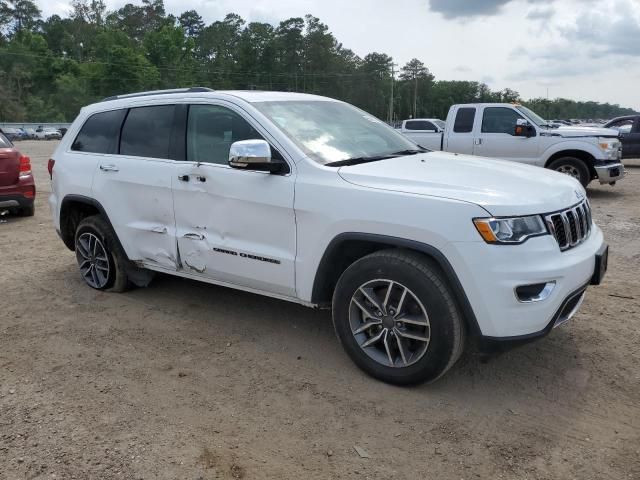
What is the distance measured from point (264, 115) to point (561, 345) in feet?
8.83

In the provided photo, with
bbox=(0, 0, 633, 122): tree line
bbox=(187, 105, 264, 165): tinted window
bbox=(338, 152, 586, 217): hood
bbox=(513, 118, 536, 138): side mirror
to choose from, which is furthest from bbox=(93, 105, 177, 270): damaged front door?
bbox=(0, 0, 633, 122): tree line

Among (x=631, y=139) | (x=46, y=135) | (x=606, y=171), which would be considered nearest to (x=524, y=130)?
(x=606, y=171)

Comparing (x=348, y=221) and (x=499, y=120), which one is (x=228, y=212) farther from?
(x=499, y=120)

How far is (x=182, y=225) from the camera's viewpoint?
4430 mm

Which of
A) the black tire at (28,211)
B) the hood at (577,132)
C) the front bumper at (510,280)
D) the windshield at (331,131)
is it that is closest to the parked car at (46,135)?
the black tire at (28,211)

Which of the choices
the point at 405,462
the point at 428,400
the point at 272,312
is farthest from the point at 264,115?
the point at 405,462

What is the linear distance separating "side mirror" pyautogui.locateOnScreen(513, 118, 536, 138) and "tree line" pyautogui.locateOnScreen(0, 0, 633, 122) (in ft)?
247

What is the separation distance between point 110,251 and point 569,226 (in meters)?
3.89

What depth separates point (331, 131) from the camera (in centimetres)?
420

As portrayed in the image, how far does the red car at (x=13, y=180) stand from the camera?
29.4 feet

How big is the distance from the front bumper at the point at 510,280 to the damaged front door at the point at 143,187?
2458 mm

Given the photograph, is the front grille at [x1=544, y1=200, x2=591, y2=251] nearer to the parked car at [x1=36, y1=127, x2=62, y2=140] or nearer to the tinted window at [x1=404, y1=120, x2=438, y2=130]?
the tinted window at [x1=404, y1=120, x2=438, y2=130]

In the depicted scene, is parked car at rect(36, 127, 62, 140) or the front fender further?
parked car at rect(36, 127, 62, 140)

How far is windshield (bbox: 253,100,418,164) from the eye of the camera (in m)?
3.93
